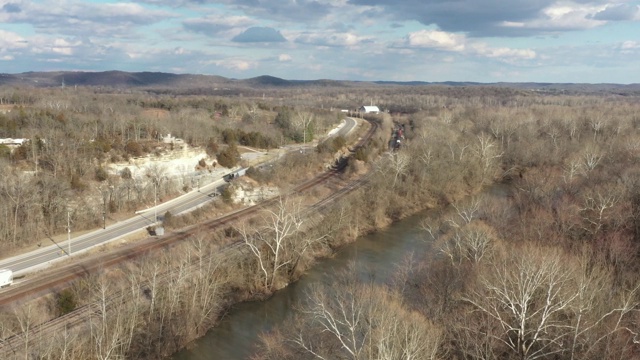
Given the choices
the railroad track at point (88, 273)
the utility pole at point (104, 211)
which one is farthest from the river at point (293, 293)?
the utility pole at point (104, 211)

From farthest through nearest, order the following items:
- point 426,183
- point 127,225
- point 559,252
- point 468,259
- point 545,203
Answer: point 426,183, point 127,225, point 545,203, point 468,259, point 559,252

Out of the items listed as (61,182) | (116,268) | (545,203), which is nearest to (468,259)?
(545,203)

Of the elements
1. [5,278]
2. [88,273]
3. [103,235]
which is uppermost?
[5,278]

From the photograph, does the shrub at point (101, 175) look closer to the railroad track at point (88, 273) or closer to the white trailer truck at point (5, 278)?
the railroad track at point (88, 273)

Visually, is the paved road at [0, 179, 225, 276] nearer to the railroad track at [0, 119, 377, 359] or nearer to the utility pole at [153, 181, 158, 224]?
the utility pole at [153, 181, 158, 224]

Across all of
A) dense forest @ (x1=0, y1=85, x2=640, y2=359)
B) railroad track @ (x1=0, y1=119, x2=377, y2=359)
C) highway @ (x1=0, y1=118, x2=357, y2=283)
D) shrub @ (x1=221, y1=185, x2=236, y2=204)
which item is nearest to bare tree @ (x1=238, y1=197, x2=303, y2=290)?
dense forest @ (x1=0, y1=85, x2=640, y2=359)

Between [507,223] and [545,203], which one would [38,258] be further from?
[545,203]

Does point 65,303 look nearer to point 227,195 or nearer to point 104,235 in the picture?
point 104,235

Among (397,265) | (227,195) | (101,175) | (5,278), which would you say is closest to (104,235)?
(101,175)
